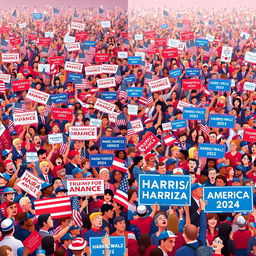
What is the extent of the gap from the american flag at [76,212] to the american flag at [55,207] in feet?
1.19

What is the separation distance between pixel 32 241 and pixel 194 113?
19.9 feet

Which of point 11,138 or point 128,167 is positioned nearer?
point 128,167

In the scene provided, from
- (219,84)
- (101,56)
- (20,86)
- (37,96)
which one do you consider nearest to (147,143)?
(219,84)

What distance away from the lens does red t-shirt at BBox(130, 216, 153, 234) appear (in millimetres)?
7191

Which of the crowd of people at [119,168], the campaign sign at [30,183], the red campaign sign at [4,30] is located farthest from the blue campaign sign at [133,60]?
the red campaign sign at [4,30]

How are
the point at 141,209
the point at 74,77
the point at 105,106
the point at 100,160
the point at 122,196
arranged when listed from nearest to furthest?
the point at 141,209 < the point at 122,196 < the point at 100,160 < the point at 105,106 < the point at 74,77

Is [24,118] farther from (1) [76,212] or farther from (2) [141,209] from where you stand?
(2) [141,209]

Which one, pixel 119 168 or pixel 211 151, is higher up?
pixel 211 151

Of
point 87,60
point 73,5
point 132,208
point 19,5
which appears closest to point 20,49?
point 87,60

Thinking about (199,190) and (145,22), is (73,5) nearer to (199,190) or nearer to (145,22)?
(145,22)

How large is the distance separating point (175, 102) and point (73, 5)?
22599 millimetres

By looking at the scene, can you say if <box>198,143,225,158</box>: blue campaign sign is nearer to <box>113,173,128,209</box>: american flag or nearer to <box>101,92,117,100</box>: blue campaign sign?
<box>113,173,128,209</box>: american flag

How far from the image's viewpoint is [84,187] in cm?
766

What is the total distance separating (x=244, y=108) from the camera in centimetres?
1323
